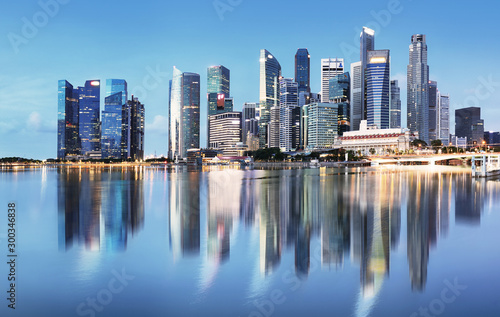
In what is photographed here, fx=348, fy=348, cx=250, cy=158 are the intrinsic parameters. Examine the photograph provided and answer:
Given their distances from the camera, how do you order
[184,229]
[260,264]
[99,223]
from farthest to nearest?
[99,223] < [184,229] < [260,264]

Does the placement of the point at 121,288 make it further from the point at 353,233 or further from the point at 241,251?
the point at 353,233

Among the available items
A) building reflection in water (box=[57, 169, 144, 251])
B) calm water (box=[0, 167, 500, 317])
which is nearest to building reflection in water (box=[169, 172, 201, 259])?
calm water (box=[0, 167, 500, 317])

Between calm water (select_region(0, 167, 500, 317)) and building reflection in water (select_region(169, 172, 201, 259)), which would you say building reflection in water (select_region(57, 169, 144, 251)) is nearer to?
calm water (select_region(0, 167, 500, 317))

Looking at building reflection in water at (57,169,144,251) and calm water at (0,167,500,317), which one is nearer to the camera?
calm water at (0,167,500,317)

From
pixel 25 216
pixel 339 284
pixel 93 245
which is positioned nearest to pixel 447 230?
pixel 339 284

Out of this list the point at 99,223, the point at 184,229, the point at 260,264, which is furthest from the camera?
the point at 99,223

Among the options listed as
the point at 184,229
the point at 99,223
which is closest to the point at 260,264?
the point at 184,229

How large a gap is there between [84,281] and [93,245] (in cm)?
448

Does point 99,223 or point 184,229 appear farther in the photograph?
point 99,223

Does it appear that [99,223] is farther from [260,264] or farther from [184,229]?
[260,264]

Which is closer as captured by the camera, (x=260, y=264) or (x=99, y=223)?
(x=260, y=264)

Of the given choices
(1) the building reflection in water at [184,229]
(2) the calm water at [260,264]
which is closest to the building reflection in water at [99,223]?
(2) the calm water at [260,264]

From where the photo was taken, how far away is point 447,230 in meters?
17.5

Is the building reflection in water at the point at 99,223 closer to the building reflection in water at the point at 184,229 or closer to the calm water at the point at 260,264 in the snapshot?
the calm water at the point at 260,264
